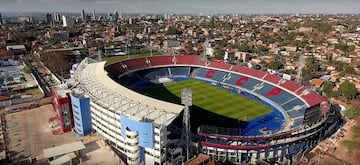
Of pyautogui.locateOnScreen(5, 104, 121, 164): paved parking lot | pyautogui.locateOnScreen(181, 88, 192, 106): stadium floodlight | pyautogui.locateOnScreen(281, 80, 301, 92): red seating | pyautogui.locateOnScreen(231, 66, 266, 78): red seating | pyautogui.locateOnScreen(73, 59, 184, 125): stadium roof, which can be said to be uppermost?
pyautogui.locateOnScreen(181, 88, 192, 106): stadium floodlight

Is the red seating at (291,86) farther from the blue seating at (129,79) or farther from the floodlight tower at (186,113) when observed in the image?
the blue seating at (129,79)

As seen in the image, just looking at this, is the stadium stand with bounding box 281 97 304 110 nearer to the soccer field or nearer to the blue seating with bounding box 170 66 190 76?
the soccer field

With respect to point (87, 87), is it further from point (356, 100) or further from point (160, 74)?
point (356, 100)

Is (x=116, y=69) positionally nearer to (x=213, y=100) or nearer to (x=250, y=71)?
(x=213, y=100)

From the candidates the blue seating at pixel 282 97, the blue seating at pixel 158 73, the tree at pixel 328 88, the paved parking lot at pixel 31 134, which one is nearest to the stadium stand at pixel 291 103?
the blue seating at pixel 282 97

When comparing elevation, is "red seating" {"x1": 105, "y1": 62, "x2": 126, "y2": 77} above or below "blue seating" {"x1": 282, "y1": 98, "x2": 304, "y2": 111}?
above

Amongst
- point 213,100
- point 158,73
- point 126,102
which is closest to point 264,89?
point 213,100

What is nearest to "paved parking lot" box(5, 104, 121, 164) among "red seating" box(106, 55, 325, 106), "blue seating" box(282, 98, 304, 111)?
"red seating" box(106, 55, 325, 106)
